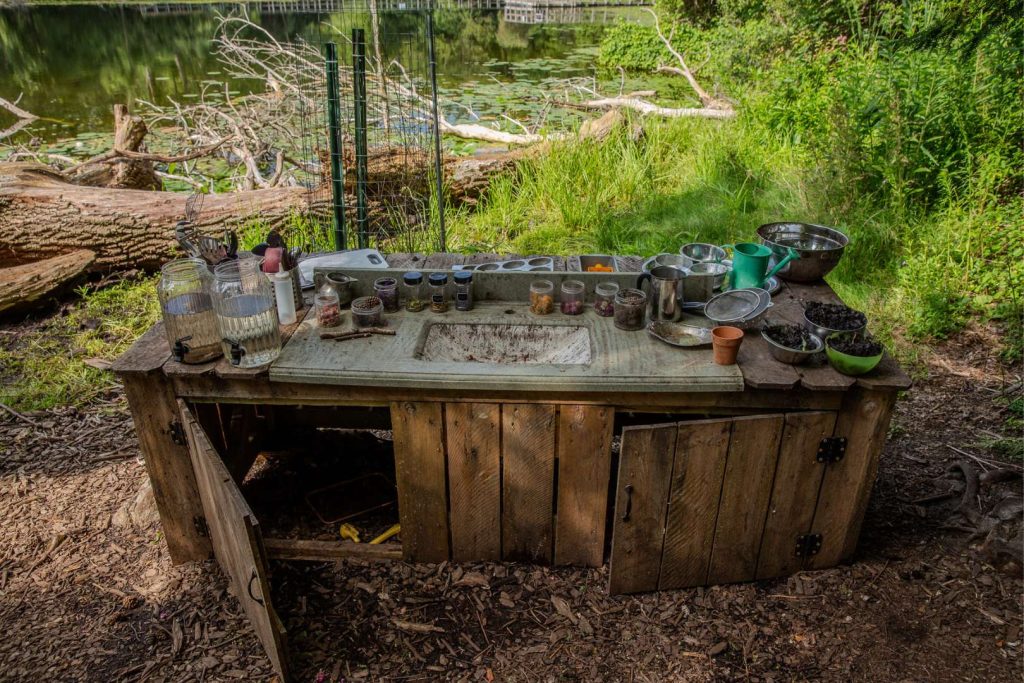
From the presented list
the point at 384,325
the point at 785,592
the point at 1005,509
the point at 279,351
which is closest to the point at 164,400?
the point at 279,351

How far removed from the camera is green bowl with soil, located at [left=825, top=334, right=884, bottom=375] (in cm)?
234

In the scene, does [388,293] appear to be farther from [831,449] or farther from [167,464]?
[831,449]

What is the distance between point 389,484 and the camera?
3.42m

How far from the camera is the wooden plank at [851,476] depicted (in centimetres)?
242

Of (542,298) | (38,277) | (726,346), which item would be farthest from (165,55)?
(726,346)

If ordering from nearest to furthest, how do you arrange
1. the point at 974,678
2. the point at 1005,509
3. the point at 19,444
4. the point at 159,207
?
the point at 974,678 < the point at 1005,509 < the point at 19,444 < the point at 159,207

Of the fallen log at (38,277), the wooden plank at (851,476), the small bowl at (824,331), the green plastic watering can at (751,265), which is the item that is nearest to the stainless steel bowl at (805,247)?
the green plastic watering can at (751,265)

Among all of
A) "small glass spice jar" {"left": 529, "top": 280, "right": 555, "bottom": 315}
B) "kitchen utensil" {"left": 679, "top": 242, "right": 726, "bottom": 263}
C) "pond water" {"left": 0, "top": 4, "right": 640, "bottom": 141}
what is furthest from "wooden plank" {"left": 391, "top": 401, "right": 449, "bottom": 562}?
"pond water" {"left": 0, "top": 4, "right": 640, "bottom": 141}

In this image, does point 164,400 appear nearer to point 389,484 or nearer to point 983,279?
point 389,484

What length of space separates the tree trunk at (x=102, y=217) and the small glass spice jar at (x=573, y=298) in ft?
12.1

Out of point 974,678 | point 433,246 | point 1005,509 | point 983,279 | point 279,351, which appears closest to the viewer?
point 974,678

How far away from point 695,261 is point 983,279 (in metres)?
2.76

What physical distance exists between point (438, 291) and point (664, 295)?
941 mm

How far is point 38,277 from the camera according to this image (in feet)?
17.3
